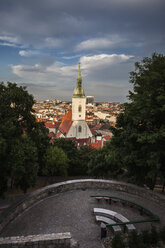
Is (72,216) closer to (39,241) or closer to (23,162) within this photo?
(39,241)

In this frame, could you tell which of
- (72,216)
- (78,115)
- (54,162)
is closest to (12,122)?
(72,216)

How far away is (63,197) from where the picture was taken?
41.5 feet

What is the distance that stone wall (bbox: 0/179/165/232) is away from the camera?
33.5 feet

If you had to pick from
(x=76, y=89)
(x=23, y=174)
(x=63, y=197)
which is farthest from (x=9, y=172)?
(x=76, y=89)

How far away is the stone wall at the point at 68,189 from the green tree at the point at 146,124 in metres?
1.24

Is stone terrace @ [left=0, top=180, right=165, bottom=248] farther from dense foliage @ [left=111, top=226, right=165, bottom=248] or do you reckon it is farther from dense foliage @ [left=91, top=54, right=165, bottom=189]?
dense foliage @ [left=91, top=54, right=165, bottom=189]

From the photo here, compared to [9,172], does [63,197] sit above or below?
below

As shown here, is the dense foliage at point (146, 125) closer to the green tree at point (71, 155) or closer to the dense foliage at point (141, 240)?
the dense foliage at point (141, 240)

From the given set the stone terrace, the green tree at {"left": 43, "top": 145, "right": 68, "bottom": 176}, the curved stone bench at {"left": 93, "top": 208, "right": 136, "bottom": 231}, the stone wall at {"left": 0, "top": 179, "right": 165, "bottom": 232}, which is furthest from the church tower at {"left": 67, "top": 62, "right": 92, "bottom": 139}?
the curved stone bench at {"left": 93, "top": 208, "right": 136, "bottom": 231}

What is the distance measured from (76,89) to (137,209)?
41.2 metres

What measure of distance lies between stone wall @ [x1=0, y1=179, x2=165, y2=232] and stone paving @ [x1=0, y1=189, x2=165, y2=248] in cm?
29

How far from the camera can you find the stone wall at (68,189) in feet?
33.5

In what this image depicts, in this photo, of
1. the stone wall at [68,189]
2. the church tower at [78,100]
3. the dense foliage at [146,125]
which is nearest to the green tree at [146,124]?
the dense foliage at [146,125]

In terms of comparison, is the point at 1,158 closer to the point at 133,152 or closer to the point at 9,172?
the point at 9,172
